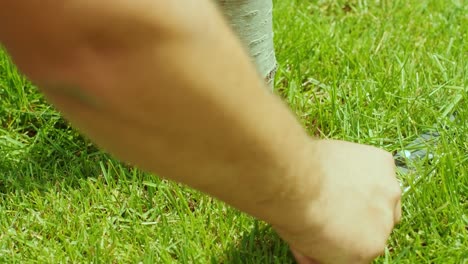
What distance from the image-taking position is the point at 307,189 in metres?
1.12

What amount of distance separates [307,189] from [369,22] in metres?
1.65

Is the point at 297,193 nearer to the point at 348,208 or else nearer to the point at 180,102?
the point at 348,208

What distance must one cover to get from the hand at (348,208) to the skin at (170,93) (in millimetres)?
77

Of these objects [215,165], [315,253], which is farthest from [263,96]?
[315,253]

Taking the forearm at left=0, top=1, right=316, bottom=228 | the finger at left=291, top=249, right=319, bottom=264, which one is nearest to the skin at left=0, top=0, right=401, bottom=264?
the forearm at left=0, top=1, right=316, bottom=228

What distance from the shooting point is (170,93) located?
0.88 m

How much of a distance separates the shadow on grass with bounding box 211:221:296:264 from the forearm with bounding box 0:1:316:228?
609 mm

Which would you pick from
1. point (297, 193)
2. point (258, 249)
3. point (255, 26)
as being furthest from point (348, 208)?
point (255, 26)

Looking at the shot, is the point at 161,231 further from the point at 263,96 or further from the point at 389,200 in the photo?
the point at 263,96

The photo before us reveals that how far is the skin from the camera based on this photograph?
2.71ft

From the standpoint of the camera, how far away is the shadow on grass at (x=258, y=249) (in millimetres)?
1617

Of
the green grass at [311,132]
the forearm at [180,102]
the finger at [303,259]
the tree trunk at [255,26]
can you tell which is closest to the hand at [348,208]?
the finger at [303,259]

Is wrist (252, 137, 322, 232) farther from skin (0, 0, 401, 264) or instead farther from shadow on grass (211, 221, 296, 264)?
shadow on grass (211, 221, 296, 264)

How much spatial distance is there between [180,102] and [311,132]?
124 cm
